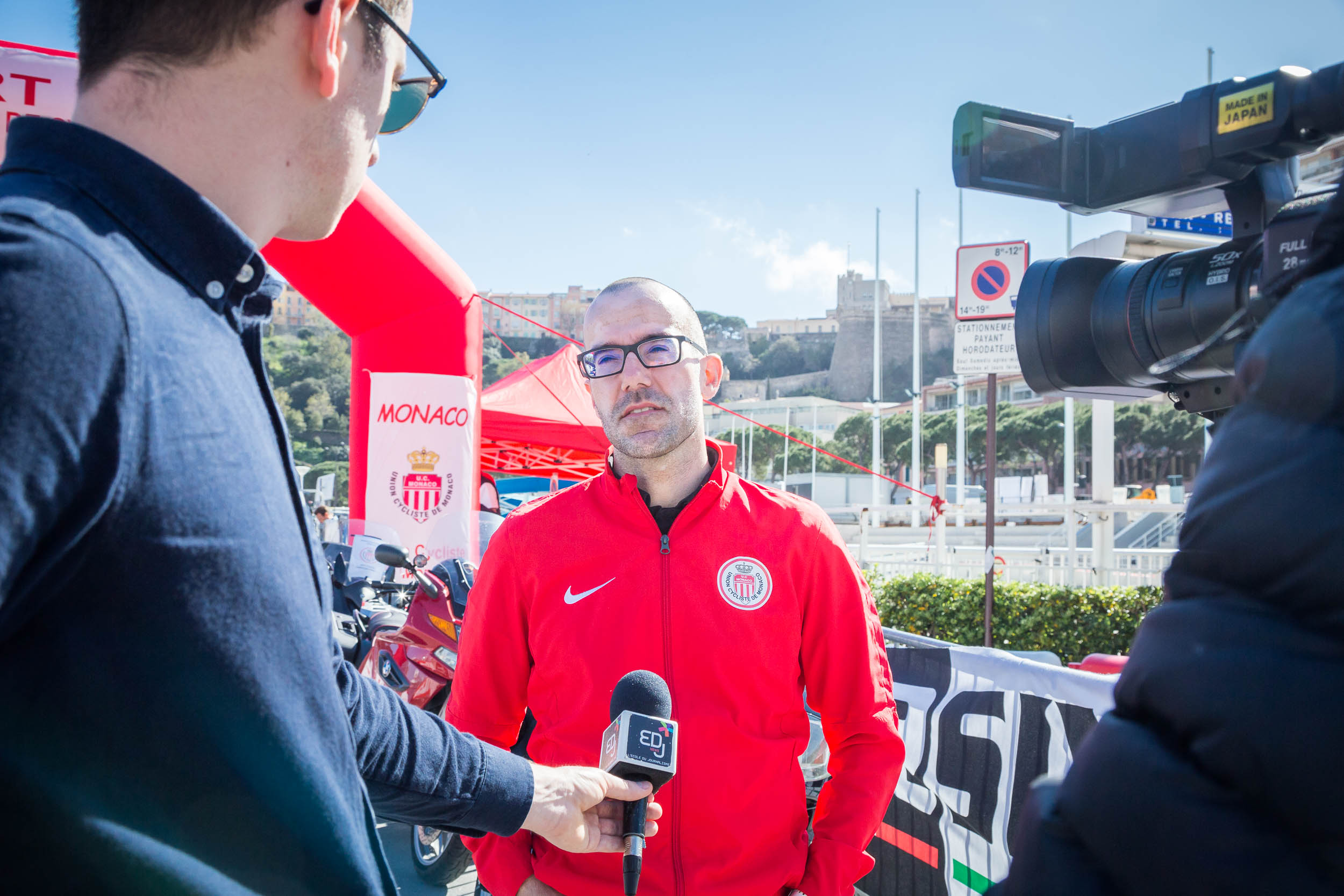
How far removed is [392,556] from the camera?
4.57 metres

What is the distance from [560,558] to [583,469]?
12.5 metres

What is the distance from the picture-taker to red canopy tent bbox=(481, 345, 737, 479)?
11.2 meters

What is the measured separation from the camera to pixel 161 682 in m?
0.80

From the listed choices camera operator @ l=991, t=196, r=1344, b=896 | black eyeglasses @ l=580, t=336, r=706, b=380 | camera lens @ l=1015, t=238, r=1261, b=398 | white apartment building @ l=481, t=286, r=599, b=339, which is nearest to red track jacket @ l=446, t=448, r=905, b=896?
black eyeglasses @ l=580, t=336, r=706, b=380

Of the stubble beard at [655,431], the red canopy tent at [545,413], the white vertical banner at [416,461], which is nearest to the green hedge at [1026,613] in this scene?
the red canopy tent at [545,413]

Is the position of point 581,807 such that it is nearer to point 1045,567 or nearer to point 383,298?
point 383,298

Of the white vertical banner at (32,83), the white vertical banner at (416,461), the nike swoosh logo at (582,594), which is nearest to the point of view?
the nike swoosh logo at (582,594)

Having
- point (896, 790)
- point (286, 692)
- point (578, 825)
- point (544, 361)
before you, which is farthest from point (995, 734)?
point (544, 361)

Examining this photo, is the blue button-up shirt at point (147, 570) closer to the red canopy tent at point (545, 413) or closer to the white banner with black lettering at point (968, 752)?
the white banner with black lettering at point (968, 752)

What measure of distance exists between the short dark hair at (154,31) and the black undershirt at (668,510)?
60.8 inches

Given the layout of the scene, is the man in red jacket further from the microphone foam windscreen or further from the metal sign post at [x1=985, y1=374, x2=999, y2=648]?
the metal sign post at [x1=985, y1=374, x2=999, y2=648]

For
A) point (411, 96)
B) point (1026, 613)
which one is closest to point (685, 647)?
point (411, 96)

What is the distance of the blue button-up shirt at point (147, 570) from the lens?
0.72 m

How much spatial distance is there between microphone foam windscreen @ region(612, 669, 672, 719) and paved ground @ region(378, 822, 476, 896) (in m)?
3.09
